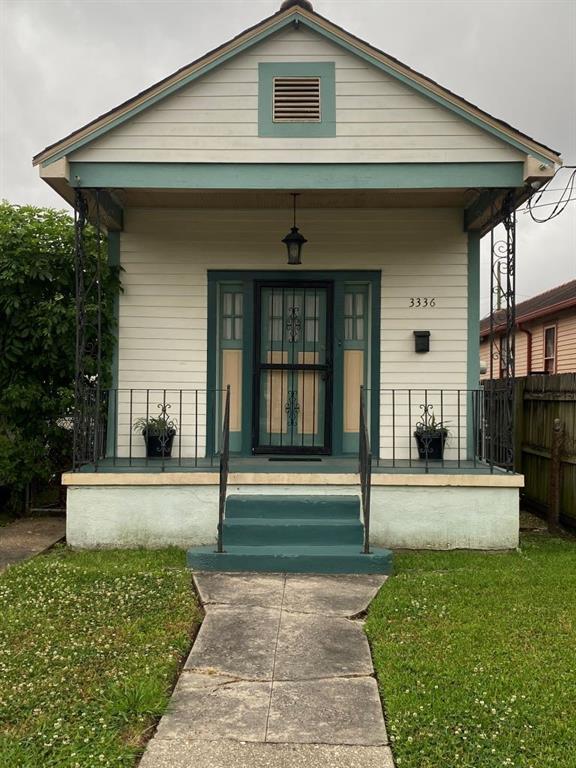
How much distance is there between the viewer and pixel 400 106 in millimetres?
→ 6391

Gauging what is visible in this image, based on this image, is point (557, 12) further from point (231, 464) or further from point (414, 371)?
point (231, 464)

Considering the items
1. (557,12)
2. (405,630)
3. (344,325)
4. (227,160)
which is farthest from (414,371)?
(557,12)

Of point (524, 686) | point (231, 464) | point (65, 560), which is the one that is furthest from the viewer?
point (231, 464)

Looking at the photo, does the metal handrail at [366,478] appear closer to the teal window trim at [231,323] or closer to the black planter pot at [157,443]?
the teal window trim at [231,323]

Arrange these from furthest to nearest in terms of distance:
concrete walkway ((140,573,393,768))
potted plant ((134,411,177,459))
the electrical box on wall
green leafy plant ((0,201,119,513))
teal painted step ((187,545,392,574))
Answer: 1. the electrical box on wall
2. green leafy plant ((0,201,119,513))
3. potted plant ((134,411,177,459))
4. teal painted step ((187,545,392,574))
5. concrete walkway ((140,573,393,768))

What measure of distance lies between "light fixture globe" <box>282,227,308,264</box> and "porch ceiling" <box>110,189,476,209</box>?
421 mm

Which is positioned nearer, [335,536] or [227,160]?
[335,536]

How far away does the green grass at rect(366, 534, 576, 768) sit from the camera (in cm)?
281

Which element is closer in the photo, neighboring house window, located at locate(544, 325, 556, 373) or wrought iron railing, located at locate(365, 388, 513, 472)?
wrought iron railing, located at locate(365, 388, 513, 472)

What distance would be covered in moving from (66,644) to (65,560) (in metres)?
1.99

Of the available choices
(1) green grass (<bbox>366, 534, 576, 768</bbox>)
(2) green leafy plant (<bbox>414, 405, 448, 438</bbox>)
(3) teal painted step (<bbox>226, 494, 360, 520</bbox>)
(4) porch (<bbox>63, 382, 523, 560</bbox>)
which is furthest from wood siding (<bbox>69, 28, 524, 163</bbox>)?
(1) green grass (<bbox>366, 534, 576, 768</bbox>)

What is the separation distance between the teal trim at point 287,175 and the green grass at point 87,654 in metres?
3.42

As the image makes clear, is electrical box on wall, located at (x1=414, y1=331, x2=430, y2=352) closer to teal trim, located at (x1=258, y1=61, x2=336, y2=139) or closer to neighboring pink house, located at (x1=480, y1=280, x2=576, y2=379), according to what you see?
teal trim, located at (x1=258, y1=61, x2=336, y2=139)

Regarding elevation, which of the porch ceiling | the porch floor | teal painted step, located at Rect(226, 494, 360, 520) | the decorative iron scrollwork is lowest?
teal painted step, located at Rect(226, 494, 360, 520)
